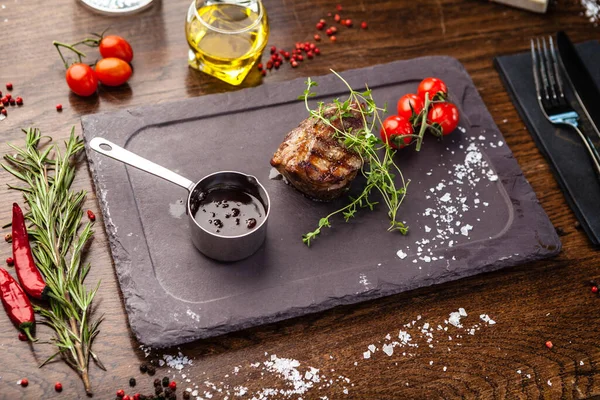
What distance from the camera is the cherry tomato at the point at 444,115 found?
286 cm

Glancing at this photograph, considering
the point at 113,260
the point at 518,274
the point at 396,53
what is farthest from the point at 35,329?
the point at 396,53

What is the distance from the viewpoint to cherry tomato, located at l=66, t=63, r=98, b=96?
284 cm

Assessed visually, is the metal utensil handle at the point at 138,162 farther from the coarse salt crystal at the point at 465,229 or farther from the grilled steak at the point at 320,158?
the coarse salt crystal at the point at 465,229

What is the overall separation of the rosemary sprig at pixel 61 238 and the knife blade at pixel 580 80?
7.08 feet

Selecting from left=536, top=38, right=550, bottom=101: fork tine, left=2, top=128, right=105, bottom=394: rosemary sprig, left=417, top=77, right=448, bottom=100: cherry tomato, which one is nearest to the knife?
left=536, top=38, right=550, bottom=101: fork tine

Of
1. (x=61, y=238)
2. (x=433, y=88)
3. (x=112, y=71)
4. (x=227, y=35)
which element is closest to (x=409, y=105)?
(x=433, y=88)

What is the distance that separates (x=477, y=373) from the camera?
2432mm

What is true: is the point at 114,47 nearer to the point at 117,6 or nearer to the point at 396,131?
the point at 117,6

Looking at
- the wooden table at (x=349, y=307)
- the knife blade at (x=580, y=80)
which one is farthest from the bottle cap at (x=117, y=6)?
the knife blade at (x=580, y=80)

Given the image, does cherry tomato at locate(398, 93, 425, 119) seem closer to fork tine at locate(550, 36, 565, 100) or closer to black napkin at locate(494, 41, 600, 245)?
black napkin at locate(494, 41, 600, 245)

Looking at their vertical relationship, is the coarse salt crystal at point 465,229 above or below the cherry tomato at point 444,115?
below

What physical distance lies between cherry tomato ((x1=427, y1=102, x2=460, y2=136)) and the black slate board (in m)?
0.09

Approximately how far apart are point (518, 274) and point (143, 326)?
4.73ft

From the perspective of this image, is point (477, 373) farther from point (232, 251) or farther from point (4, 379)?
point (4, 379)
